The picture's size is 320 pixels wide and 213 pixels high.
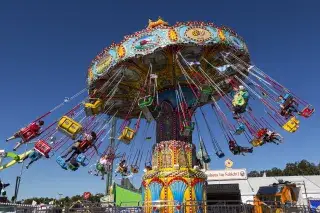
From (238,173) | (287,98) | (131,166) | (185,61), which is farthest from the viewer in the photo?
(238,173)

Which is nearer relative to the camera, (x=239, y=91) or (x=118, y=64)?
(x=239, y=91)

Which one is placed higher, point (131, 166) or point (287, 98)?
point (287, 98)

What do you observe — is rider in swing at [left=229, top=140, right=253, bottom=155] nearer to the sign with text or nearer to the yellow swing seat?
the yellow swing seat

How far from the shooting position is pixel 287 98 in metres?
13.4

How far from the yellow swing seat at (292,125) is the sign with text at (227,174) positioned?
1177 cm

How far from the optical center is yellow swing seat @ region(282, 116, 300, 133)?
13320mm

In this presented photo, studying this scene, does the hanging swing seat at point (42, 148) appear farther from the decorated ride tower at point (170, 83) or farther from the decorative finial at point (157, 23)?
the decorative finial at point (157, 23)

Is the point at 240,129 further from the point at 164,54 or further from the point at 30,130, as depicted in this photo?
the point at 30,130

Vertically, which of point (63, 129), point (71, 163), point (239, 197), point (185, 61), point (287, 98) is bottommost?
point (239, 197)

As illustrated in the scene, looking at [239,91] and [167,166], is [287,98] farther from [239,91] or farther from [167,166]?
[167,166]

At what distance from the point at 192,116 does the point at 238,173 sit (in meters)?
10.4

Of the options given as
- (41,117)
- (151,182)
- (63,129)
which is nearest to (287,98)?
(151,182)

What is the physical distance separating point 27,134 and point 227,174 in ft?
51.8

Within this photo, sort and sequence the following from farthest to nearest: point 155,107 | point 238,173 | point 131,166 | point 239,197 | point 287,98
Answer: point 238,173 → point 239,197 → point 131,166 → point 155,107 → point 287,98
